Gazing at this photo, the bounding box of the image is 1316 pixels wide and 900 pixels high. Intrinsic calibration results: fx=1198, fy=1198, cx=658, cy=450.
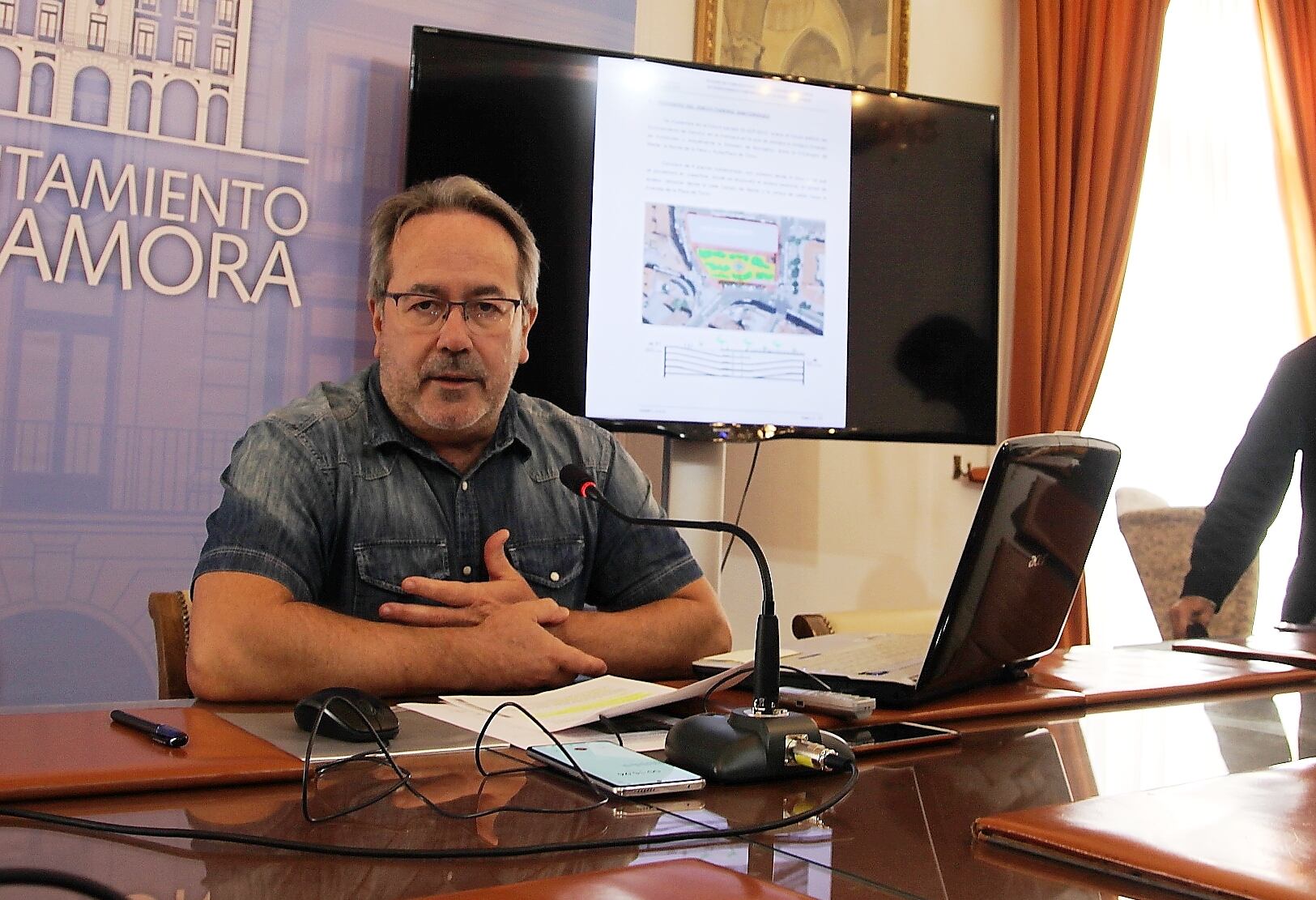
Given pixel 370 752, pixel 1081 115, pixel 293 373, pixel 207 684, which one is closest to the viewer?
pixel 370 752

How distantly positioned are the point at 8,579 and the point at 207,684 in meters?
1.27

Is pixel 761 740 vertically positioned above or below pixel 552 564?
below

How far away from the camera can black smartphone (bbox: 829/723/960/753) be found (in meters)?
1.07

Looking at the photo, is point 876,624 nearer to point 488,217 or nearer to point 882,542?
point 488,217

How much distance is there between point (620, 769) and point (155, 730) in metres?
0.38

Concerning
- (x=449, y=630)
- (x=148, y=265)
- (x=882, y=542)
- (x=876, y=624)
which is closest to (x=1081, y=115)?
(x=882, y=542)

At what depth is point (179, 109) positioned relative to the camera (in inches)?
100

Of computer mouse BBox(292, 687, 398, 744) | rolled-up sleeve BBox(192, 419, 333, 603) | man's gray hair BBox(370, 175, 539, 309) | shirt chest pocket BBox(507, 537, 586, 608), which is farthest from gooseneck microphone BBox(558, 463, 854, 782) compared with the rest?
man's gray hair BBox(370, 175, 539, 309)

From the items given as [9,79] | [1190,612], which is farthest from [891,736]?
[9,79]

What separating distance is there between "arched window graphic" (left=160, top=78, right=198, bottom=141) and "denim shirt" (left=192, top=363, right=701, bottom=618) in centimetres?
98

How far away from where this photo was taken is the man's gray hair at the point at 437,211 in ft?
6.46

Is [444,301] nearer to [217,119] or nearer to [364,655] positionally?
[364,655]

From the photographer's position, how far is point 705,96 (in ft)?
9.37

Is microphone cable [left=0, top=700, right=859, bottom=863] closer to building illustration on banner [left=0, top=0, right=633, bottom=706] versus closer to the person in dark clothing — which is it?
building illustration on banner [left=0, top=0, right=633, bottom=706]
